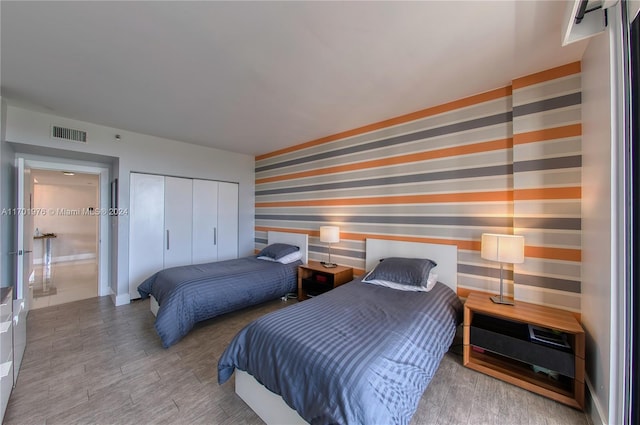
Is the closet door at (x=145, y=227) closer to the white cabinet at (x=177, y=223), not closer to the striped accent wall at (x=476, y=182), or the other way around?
the white cabinet at (x=177, y=223)

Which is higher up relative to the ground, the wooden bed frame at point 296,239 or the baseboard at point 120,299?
the wooden bed frame at point 296,239

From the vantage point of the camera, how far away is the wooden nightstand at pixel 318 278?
132 inches

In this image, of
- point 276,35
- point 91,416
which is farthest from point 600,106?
point 91,416

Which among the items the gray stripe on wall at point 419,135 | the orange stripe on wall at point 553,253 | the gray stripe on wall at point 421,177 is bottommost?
the orange stripe on wall at point 553,253

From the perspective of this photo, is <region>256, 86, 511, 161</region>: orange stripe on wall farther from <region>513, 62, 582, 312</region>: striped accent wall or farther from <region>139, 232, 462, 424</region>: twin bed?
<region>139, 232, 462, 424</region>: twin bed

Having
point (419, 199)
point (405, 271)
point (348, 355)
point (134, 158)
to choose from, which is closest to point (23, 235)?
point (134, 158)

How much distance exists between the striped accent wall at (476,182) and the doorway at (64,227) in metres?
5.34

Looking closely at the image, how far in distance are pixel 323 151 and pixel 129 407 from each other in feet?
11.8

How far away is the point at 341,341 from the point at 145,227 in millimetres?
3891

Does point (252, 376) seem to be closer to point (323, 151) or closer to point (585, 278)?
point (585, 278)

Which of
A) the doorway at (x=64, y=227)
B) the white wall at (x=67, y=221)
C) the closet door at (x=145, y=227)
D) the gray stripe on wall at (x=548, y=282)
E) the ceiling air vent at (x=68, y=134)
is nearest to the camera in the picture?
the gray stripe on wall at (x=548, y=282)

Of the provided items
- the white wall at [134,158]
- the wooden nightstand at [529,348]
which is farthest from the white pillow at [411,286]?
the white wall at [134,158]

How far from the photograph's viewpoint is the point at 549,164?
2.11m

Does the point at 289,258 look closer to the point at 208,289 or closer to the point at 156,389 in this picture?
the point at 208,289
